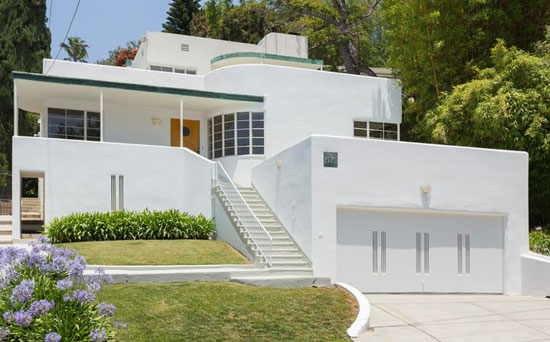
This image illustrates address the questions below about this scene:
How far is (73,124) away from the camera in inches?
828

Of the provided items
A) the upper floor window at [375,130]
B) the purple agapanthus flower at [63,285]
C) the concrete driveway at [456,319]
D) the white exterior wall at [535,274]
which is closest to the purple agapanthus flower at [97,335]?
the purple agapanthus flower at [63,285]

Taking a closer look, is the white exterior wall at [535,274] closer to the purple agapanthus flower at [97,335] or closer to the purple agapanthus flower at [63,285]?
the purple agapanthus flower at [97,335]

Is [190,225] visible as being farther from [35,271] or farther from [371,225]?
[35,271]

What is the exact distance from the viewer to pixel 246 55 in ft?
77.8

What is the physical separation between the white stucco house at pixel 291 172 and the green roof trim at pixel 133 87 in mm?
41

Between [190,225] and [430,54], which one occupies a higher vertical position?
[430,54]

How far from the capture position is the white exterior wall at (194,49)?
2523cm

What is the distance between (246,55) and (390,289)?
485 inches

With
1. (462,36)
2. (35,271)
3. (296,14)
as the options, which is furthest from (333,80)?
(35,271)

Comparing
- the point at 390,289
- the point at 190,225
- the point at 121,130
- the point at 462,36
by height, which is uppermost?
the point at 462,36

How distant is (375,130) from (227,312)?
14.2 m

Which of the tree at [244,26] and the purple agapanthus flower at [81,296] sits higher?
the tree at [244,26]

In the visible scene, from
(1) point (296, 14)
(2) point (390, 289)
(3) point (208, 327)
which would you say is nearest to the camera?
(3) point (208, 327)

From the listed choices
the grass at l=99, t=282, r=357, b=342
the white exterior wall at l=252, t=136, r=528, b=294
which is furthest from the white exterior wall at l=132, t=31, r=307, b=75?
the grass at l=99, t=282, r=357, b=342
